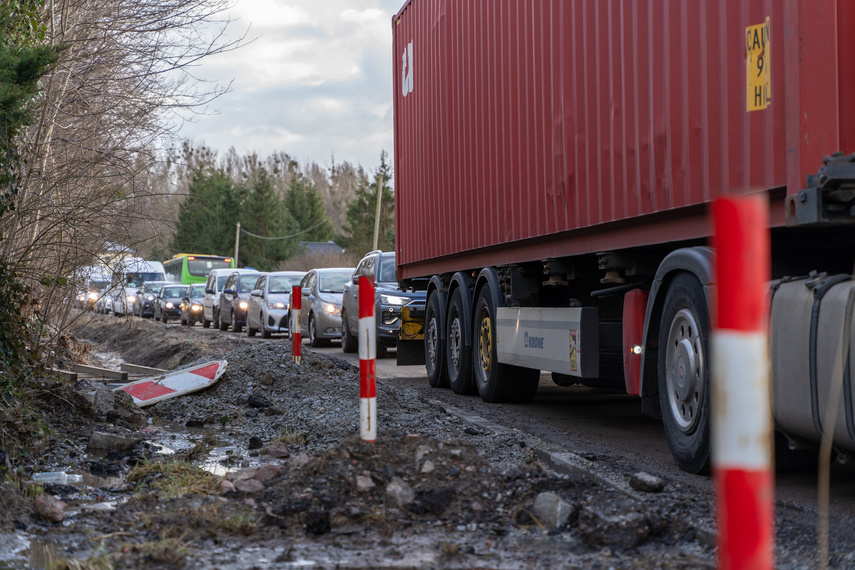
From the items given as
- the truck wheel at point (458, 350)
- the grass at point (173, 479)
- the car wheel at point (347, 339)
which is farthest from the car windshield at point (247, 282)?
the grass at point (173, 479)

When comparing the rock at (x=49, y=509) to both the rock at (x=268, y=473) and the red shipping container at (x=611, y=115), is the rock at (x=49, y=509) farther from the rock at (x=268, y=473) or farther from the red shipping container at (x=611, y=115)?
the red shipping container at (x=611, y=115)

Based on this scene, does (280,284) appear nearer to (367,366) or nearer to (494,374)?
(494,374)

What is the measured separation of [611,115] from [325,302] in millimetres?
13943

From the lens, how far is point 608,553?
12.7 feet

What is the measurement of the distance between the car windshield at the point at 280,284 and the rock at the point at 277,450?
58.0ft

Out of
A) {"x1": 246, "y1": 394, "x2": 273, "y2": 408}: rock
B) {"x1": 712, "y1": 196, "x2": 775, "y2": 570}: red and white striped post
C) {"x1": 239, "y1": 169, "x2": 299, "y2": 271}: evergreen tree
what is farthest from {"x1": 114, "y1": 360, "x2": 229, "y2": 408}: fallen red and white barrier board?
{"x1": 239, "y1": 169, "x2": 299, "y2": 271}: evergreen tree

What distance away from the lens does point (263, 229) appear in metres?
78.0

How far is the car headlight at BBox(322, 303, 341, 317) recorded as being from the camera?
20.4m

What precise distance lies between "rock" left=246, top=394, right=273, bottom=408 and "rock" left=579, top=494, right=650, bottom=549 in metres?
5.53

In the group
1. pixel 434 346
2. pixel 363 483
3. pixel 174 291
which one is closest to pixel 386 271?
pixel 434 346

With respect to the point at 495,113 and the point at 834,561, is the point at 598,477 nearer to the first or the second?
the point at 834,561

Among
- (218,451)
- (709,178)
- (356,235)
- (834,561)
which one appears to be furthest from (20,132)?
(356,235)

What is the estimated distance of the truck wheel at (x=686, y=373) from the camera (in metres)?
5.49

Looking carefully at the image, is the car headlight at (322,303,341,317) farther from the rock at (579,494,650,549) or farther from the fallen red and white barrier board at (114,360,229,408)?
the rock at (579,494,650,549)
